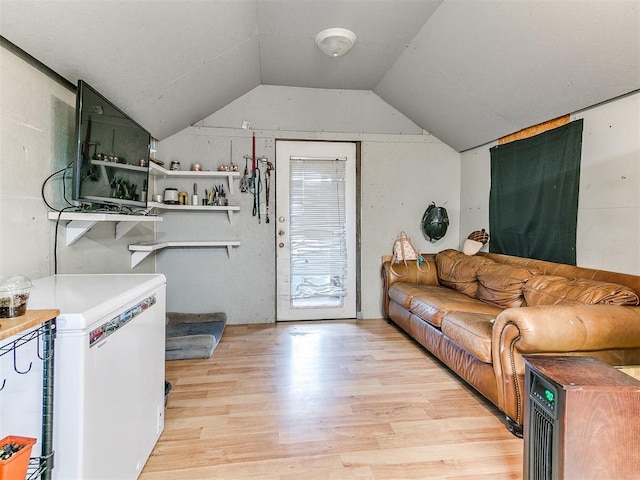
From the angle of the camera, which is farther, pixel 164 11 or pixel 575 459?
pixel 164 11

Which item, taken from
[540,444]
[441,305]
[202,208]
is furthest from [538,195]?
[202,208]

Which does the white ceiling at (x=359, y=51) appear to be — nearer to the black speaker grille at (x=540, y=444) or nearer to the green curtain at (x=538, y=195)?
the green curtain at (x=538, y=195)

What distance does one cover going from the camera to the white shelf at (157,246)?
2.76 meters

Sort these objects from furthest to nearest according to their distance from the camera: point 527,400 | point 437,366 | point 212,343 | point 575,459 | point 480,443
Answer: point 212,343, point 437,366, point 480,443, point 527,400, point 575,459

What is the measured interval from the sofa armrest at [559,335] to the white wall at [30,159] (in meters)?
2.38

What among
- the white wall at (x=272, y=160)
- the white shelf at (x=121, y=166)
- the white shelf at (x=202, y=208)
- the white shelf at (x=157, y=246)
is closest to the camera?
the white shelf at (x=121, y=166)

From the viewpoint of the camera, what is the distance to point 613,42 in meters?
1.79

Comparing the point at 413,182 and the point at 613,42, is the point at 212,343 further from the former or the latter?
the point at 613,42

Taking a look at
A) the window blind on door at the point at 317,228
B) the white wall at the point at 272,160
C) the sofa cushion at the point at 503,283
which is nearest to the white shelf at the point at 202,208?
the white wall at the point at 272,160

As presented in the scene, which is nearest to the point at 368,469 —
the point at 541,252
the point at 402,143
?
the point at 541,252

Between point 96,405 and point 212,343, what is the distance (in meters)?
1.75

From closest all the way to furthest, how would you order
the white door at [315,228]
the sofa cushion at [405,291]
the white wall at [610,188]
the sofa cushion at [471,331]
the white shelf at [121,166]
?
the white shelf at [121,166], the sofa cushion at [471,331], the white wall at [610,188], the sofa cushion at [405,291], the white door at [315,228]

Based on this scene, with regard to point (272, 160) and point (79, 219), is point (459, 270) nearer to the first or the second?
point (272, 160)

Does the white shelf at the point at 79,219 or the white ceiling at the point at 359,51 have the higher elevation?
the white ceiling at the point at 359,51
